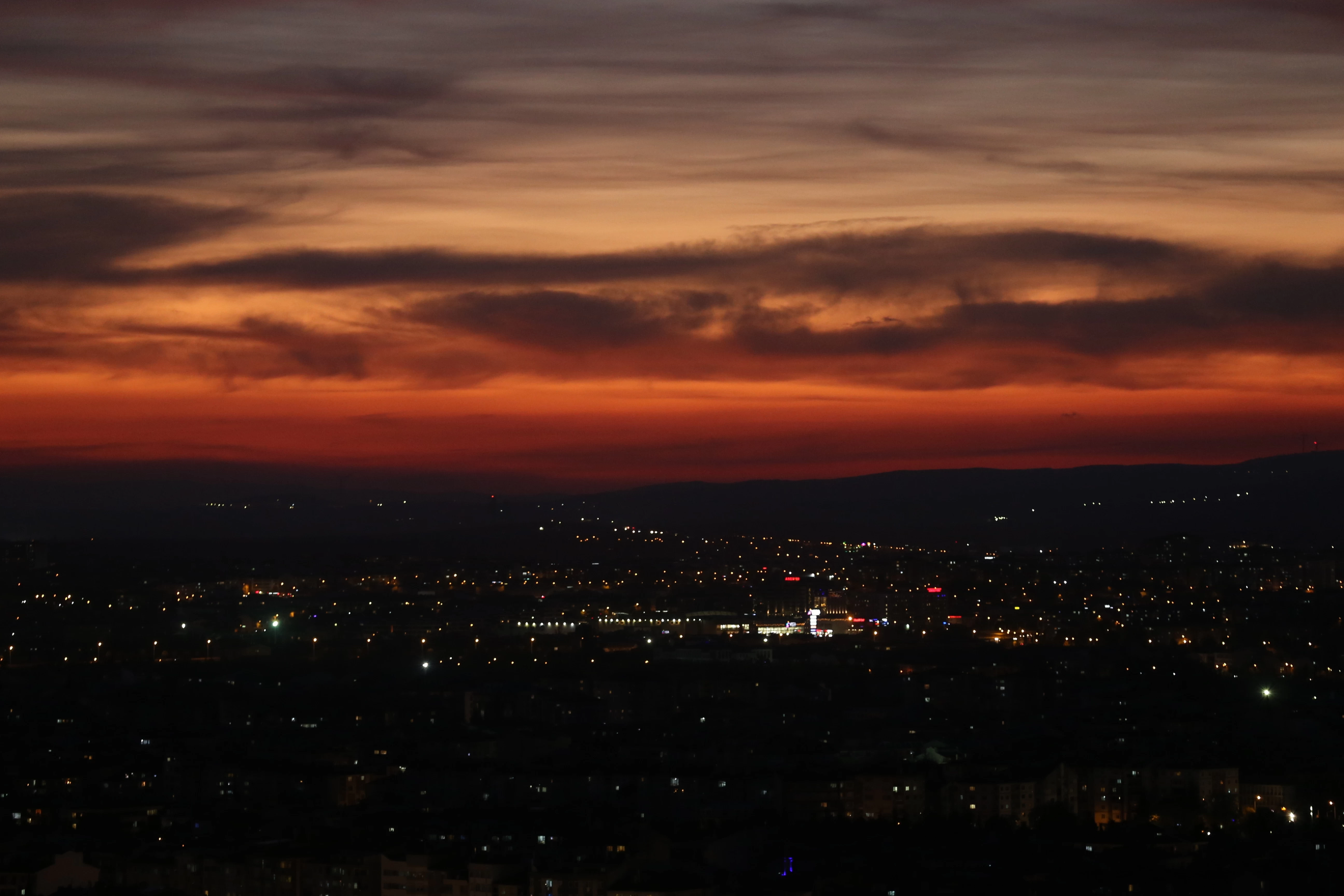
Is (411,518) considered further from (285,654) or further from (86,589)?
(285,654)

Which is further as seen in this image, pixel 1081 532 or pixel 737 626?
pixel 1081 532

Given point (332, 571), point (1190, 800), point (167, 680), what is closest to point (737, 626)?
point (167, 680)

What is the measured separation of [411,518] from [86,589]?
6875cm

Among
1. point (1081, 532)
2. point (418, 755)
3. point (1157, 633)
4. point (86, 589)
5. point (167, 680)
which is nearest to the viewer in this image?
point (418, 755)

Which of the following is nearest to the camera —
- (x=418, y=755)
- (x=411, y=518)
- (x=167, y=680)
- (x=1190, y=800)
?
(x=1190, y=800)

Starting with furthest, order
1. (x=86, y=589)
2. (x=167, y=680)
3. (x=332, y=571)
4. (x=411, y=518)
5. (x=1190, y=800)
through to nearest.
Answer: (x=411, y=518), (x=332, y=571), (x=86, y=589), (x=167, y=680), (x=1190, y=800)

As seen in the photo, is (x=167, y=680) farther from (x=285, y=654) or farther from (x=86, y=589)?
(x=86, y=589)

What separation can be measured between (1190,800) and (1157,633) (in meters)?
45.9

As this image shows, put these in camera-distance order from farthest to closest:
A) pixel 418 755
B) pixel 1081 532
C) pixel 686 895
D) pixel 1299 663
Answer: pixel 1081 532 → pixel 1299 663 → pixel 418 755 → pixel 686 895

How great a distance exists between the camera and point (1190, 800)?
135 ft

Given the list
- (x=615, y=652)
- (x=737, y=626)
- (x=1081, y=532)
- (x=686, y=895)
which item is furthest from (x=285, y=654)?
(x=1081, y=532)

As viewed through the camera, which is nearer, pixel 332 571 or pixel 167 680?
pixel 167 680

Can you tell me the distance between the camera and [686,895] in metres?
29.8

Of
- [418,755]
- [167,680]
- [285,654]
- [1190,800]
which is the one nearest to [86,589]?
[285,654]
